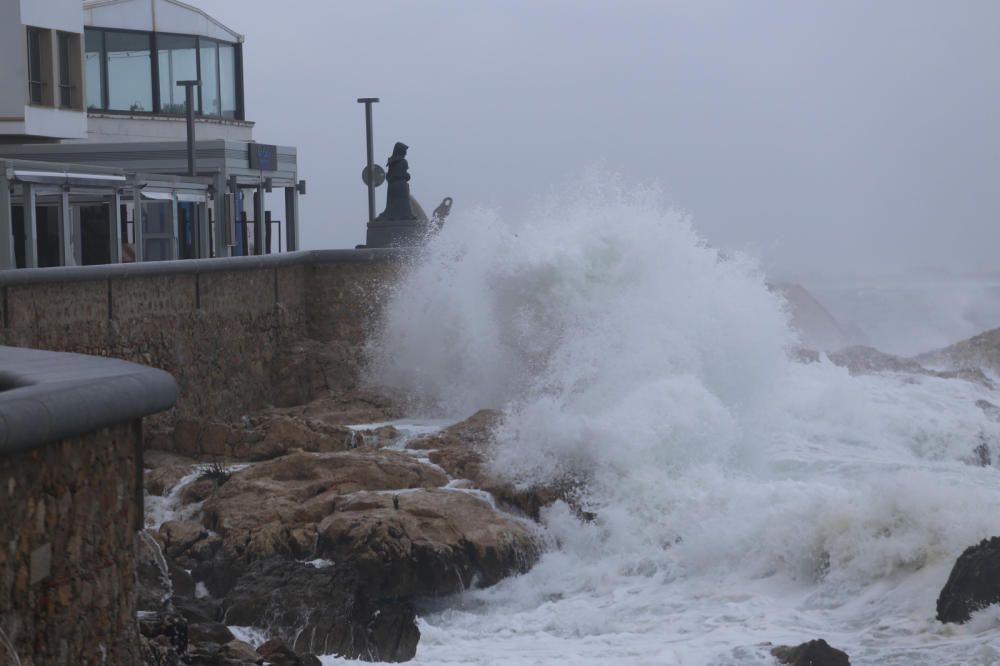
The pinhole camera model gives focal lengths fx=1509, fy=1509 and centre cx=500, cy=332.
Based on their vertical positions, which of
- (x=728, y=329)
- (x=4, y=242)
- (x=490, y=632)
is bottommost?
(x=490, y=632)

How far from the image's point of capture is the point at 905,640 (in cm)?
1020

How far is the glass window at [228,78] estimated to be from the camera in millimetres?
31828

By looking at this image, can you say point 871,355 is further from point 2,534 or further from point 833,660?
point 2,534

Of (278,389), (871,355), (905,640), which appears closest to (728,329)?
(278,389)

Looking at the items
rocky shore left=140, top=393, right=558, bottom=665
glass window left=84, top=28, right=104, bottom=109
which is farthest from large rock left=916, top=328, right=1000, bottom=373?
glass window left=84, top=28, right=104, bottom=109

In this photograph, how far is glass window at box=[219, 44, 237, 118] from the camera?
31828mm

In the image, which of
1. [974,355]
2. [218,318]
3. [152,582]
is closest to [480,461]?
[218,318]

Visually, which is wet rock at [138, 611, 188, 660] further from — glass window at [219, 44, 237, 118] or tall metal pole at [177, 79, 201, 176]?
glass window at [219, 44, 237, 118]

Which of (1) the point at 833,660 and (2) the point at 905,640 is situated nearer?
(1) the point at 833,660

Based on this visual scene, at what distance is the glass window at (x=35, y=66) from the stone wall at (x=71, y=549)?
18642 mm

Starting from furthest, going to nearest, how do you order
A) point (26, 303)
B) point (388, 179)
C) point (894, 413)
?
point (388, 179) < point (894, 413) < point (26, 303)

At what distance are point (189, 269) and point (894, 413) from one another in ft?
30.5

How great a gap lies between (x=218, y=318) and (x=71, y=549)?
45.8 feet

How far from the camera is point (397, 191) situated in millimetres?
23859
